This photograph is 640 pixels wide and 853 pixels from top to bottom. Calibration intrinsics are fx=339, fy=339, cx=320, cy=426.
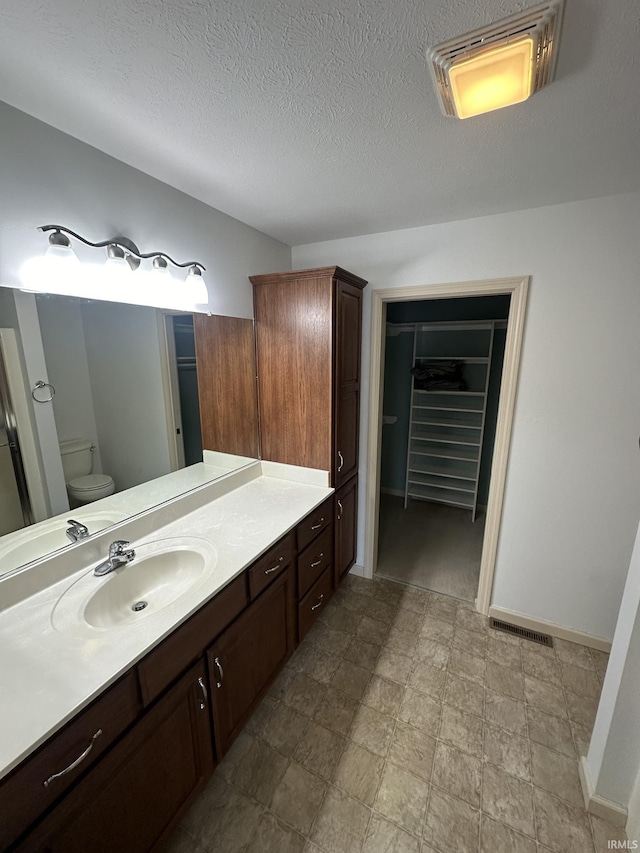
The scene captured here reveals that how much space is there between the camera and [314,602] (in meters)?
1.97

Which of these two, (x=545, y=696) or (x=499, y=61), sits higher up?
(x=499, y=61)

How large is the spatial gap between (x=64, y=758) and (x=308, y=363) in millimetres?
1717

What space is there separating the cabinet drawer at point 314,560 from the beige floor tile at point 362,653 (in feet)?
1.45

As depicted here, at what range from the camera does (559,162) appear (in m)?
1.31

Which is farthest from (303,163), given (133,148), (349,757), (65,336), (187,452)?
(349,757)

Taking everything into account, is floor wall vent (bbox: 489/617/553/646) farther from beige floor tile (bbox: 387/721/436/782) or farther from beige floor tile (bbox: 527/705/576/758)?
beige floor tile (bbox: 387/721/436/782)

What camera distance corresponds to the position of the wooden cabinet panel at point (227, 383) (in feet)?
6.33

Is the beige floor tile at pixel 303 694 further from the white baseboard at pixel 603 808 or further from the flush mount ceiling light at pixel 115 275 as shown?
the flush mount ceiling light at pixel 115 275

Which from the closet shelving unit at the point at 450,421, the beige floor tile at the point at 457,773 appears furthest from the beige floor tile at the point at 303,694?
the closet shelving unit at the point at 450,421

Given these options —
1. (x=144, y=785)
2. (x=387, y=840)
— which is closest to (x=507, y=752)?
(x=387, y=840)

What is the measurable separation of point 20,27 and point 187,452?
1.47 m

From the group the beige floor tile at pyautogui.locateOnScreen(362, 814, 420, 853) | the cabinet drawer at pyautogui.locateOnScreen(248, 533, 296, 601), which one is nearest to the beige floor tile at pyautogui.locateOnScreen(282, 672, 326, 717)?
the beige floor tile at pyautogui.locateOnScreen(362, 814, 420, 853)

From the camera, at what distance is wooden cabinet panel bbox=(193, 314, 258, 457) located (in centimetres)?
193

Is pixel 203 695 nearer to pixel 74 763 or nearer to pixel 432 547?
pixel 74 763
